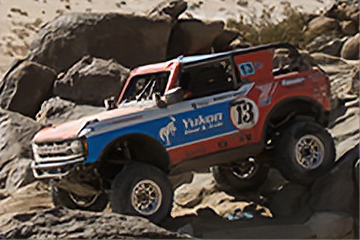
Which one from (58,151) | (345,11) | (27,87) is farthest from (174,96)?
(345,11)

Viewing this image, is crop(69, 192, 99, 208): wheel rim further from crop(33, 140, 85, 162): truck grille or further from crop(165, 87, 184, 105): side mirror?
crop(165, 87, 184, 105): side mirror

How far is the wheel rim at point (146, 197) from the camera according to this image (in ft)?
30.2

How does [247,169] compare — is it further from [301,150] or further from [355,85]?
[355,85]

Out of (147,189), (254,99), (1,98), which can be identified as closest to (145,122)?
(147,189)

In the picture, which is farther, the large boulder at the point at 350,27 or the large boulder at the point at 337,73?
the large boulder at the point at 350,27

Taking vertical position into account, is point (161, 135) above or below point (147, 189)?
above

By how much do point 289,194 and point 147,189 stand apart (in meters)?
2.37

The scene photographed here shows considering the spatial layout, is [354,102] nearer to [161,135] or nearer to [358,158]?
[358,158]

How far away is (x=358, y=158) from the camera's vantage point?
406 inches

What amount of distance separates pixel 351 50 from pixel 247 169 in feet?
34.3

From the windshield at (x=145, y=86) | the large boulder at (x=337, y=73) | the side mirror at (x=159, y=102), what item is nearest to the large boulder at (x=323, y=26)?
the large boulder at (x=337, y=73)

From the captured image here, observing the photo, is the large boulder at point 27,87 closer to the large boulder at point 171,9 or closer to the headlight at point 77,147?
the large boulder at point 171,9

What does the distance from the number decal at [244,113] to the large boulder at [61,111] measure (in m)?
5.72

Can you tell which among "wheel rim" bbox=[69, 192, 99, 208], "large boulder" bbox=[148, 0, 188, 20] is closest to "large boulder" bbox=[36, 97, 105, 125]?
"wheel rim" bbox=[69, 192, 99, 208]
